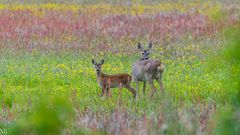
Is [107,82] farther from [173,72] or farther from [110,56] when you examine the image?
[110,56]

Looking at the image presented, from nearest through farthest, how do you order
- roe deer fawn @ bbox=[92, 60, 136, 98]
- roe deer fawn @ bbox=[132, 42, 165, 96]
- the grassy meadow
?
the grassy meadow, roe deer fawn @ bbox=[132, 42, 165, 96], roe deer fawn @ bbox=[92, 60, 136, 98]

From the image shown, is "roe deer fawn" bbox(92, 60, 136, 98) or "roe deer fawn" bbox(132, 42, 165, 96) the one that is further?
"roe deer fawn" bbox(92, 60, 136, 98)

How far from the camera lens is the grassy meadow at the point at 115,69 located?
4.27 m

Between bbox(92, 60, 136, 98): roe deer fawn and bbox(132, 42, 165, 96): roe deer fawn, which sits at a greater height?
bbox(132, 42, 165, 96): roe deer fawn

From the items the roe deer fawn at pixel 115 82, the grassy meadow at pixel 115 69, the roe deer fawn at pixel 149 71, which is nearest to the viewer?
the grassy meadow at pixel 115 69

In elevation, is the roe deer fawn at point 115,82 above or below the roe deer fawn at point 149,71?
below

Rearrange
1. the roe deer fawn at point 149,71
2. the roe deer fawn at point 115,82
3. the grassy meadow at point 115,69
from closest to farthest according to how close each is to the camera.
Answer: the grassy meadow at point 115,69
the roe deer fawn at point 149,71
the roe deer fawn at point 115,82

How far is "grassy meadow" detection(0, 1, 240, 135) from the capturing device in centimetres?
427

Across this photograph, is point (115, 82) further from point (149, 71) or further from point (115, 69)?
point (115, 69)

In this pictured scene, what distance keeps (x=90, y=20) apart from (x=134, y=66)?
38.3ft

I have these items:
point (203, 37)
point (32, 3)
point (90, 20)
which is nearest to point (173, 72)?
point (203, 37)

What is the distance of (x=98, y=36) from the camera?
2034 cm

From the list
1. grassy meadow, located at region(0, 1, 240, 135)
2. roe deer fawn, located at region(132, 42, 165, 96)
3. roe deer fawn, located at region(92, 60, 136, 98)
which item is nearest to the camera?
grassy meadow, located at region(0, 1, 240, 135)

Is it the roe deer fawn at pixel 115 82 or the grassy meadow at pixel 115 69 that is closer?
the grassy meadow at pixel 115 69
